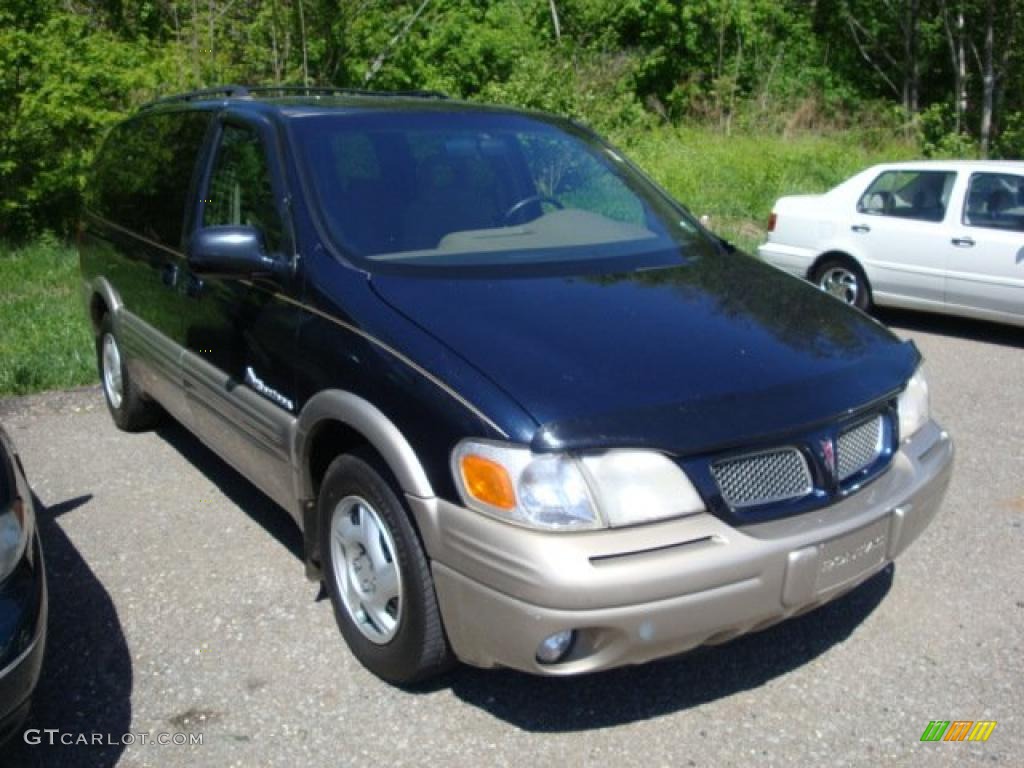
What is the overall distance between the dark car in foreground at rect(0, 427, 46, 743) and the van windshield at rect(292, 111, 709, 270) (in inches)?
50.9

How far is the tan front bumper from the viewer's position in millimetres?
2686

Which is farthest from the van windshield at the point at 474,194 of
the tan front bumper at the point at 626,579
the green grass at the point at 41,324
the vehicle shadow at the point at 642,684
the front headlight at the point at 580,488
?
the green grass at the point at 41,324

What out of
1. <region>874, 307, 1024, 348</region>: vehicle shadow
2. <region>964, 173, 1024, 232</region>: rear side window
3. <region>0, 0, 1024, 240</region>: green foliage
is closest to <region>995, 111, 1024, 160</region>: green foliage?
<region>0, 0, 1024, 240</region>: green foliage

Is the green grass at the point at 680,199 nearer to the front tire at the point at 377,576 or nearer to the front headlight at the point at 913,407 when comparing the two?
the front tire at the point at 377,576

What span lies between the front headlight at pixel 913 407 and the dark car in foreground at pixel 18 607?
262cm

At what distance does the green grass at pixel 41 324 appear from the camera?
21.9 ft

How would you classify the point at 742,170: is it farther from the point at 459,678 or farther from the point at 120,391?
the point at 459,678

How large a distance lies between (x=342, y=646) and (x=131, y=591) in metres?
0.97

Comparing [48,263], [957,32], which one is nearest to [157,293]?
[48,263]

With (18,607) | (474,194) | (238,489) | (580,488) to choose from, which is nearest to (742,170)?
(238,489)

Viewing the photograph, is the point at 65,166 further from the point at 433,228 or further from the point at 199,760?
the point at 199,760

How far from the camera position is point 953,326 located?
8.99 metres

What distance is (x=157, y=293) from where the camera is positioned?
15.7 ft

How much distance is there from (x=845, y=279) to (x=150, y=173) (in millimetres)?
6137
